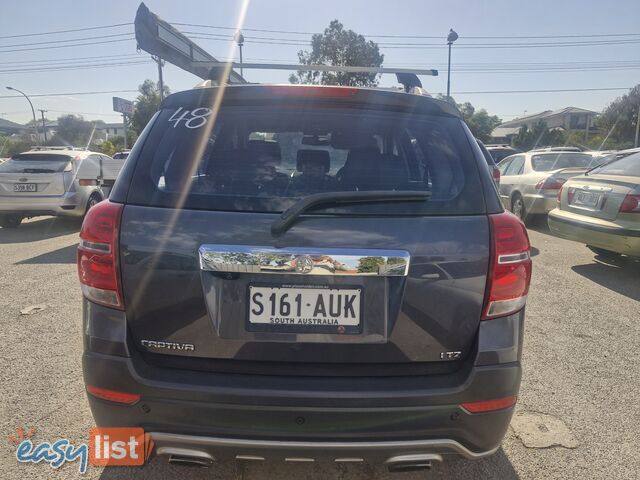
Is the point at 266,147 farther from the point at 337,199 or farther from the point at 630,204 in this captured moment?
the point at 630,204

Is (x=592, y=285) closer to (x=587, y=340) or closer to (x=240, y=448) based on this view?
(x=587, y=340)

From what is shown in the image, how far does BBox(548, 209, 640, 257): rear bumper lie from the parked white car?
7627 millimetres

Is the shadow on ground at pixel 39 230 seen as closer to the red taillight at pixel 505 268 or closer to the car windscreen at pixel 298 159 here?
the car windscreen at pixel 298 159

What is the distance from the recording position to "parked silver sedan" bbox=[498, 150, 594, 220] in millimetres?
8391

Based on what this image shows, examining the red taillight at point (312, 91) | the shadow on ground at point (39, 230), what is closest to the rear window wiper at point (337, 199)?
the red taillight at point (312, 91)

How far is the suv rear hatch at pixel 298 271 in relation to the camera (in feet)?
5.17

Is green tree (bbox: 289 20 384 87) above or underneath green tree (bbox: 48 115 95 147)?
above

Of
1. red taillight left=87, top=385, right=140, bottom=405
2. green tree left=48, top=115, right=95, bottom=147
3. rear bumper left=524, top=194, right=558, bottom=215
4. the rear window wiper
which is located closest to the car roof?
the rear window wiper

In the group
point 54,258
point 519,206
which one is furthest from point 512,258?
point 519,206

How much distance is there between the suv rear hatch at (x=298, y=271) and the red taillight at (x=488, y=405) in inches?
6.4

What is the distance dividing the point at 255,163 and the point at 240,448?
108 centimetres

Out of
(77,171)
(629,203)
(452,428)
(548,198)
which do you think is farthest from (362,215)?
(77,171)

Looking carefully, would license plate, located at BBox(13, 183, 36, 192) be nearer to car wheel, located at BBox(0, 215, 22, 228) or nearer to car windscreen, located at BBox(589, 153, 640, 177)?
car wheel, located at BBox(0, 215, 22, 228)

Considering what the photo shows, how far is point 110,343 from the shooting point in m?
1.66
